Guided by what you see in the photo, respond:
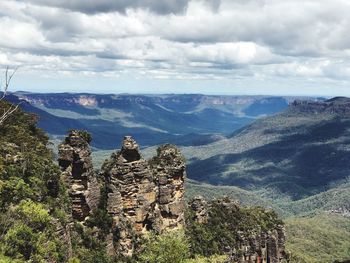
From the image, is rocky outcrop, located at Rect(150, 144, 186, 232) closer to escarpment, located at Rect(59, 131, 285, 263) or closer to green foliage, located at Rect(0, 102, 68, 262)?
escarpment, located at Rect(59, 131, 285, 263)

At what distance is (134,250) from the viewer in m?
73.9

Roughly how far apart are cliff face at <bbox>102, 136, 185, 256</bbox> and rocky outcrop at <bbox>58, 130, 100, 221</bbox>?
3.66 m

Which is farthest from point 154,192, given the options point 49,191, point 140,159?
point 49,191

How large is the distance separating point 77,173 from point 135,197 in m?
10.2

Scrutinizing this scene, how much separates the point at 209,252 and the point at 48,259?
49.3m

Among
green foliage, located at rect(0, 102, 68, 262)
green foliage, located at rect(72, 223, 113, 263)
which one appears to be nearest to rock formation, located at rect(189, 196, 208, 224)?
green foliage, located at rect(72, 223, 113, 263)

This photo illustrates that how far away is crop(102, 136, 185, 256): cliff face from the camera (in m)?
73.0

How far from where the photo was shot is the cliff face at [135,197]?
240 feet

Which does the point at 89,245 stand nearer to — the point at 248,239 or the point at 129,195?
the point at 129,195

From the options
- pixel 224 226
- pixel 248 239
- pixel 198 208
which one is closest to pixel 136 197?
pixel 198 208

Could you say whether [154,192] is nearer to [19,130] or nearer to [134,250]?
[134,250]

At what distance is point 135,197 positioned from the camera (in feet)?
248

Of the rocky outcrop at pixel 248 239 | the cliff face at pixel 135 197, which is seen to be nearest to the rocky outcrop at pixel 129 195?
the cliff face at pixel 135 197

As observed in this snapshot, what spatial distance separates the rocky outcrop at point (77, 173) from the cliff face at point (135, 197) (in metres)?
3.66
